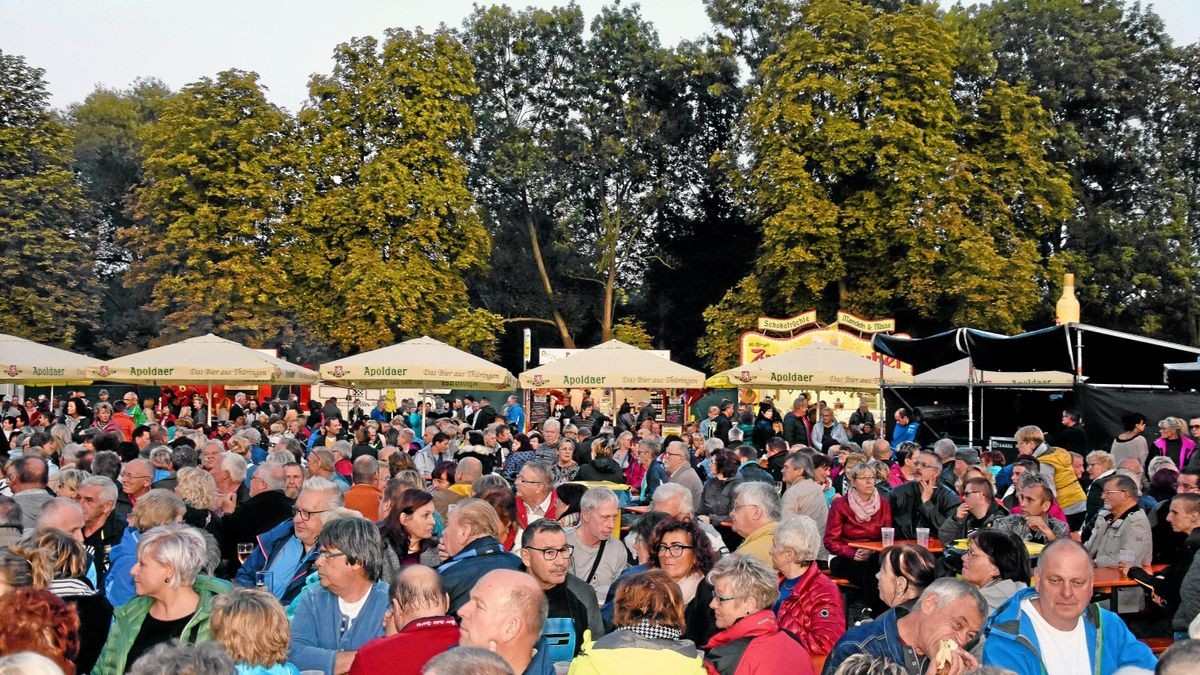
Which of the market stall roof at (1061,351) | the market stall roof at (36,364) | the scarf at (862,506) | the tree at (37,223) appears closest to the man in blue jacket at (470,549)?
the scarf at (862,506)

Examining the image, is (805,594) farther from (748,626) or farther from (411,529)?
(411,529)

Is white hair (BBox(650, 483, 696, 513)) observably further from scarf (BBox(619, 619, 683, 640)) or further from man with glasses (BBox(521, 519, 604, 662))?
scarf (BBox(619, 619, 683, 640))

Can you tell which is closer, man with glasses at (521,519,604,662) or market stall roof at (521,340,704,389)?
man with glasses at (521,519,604,662)

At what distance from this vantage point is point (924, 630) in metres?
4.73

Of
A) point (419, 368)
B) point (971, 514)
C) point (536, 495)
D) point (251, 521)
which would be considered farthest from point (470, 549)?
point (419, 368)

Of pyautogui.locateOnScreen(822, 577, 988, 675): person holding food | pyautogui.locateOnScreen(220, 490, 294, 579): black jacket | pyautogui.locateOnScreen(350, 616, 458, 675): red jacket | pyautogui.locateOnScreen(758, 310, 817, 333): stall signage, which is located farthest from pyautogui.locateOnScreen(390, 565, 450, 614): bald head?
pyautogui.locateOnScreen(758, 310, 817, 333): stall signage

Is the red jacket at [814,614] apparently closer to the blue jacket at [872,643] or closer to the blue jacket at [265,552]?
the blue jacket at [872,643]

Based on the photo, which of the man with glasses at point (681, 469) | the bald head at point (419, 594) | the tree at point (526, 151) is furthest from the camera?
the tree at point (526, 151)

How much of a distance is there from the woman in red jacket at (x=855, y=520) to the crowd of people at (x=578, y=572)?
0.02 meters

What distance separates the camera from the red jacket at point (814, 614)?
5742mm

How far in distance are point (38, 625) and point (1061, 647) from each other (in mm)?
3609

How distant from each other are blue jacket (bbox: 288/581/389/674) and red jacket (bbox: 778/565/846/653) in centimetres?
186

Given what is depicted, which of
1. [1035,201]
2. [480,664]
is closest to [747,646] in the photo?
[480,664]

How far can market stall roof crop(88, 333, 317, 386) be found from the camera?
58.9 ft
